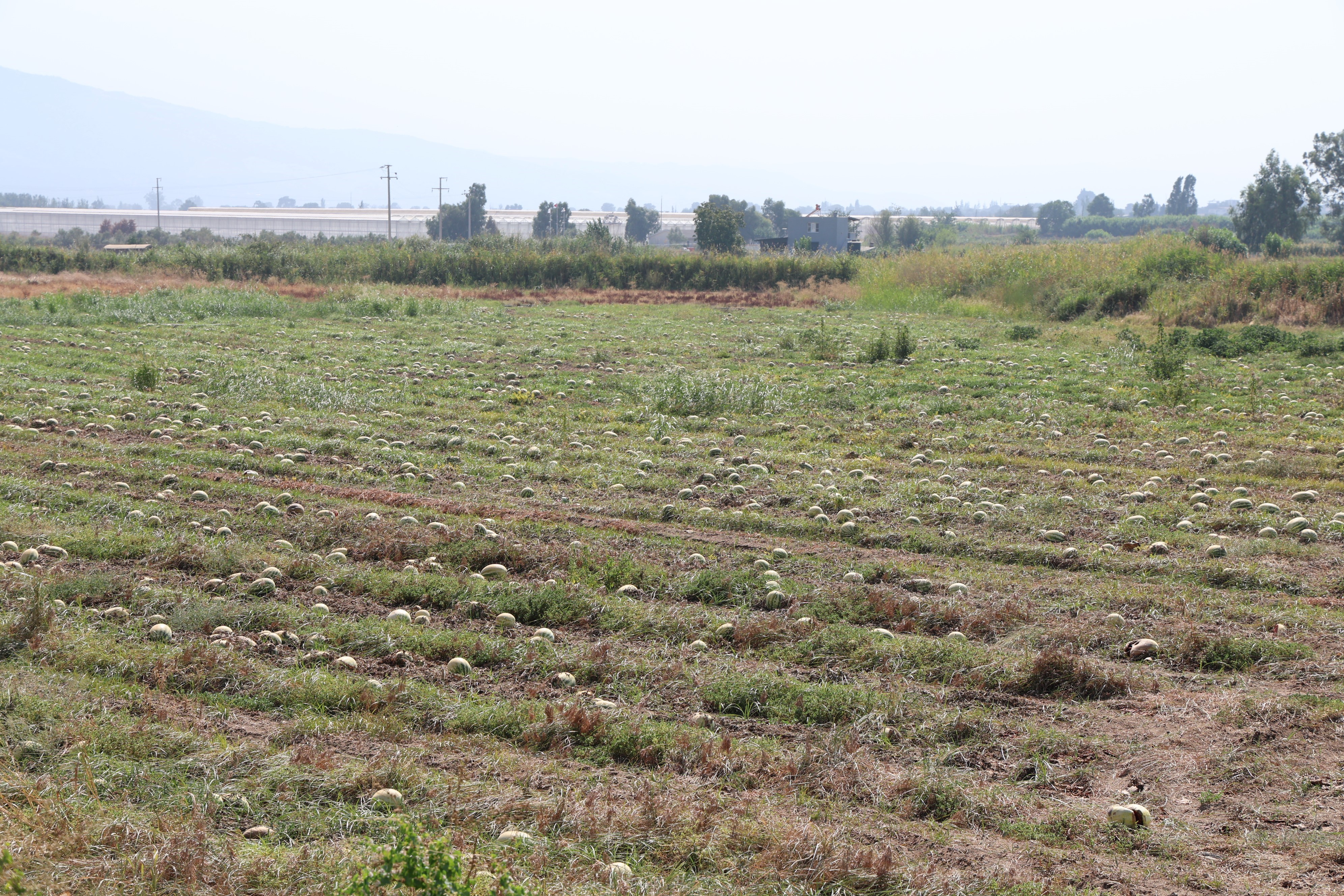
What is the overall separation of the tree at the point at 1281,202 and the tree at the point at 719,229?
162 ft

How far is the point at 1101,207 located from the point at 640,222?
374ft

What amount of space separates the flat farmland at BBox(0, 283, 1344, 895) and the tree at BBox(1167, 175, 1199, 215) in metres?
192

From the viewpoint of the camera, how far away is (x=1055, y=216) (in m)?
163

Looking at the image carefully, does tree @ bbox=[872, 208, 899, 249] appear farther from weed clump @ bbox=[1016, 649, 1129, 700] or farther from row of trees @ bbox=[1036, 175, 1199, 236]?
weed clump @ bbox=[1016, 649, 1129, 700]

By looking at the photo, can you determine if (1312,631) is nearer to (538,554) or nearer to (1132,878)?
(1132,878)

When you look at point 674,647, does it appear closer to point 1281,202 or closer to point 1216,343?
point 1216,343

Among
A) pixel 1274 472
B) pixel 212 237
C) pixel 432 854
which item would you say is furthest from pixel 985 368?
pixel 212 237

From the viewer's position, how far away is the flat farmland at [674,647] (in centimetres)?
374

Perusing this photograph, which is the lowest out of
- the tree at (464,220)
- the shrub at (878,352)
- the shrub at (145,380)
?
the shrub at (145,380)

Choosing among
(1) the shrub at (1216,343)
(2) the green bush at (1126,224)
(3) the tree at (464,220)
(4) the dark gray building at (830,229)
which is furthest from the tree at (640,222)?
(1) the shrub at (1216,343)

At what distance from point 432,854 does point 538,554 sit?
458 centimetres

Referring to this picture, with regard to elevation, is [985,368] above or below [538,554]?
above

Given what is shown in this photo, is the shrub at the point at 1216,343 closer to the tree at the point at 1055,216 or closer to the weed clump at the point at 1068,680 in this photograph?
the weed clump at the point at 1068,680

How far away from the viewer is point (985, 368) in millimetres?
18328
